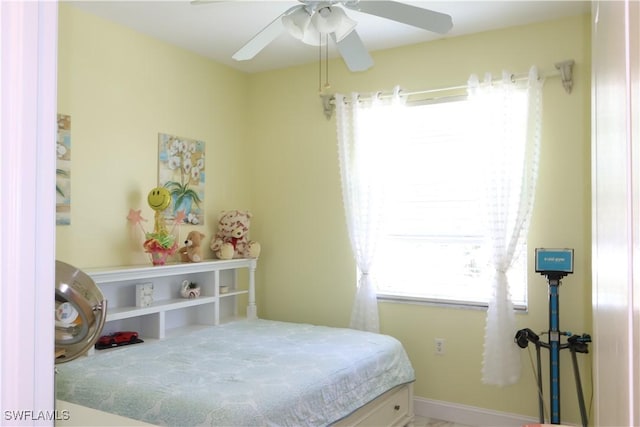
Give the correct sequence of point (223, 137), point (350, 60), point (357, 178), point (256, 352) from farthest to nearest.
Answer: point (223, 137) → point (357, 178) → point (256, 352) → point (350, 60)

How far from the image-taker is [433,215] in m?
3.66

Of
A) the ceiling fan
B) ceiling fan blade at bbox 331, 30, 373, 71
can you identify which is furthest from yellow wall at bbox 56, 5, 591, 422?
the ceiling fan

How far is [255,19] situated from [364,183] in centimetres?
139

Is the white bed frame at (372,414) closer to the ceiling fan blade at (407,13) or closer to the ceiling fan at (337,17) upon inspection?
the ceiling fan at (337,17)

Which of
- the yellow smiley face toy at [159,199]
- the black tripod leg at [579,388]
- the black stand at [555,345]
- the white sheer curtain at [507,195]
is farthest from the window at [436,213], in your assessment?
the yellow smiley face toy at [159,199]

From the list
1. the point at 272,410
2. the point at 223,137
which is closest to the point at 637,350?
the point at 272,410

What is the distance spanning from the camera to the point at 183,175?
3850 millimetres

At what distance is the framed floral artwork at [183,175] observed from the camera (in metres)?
3.70

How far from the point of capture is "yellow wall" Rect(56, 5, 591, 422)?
3.18m

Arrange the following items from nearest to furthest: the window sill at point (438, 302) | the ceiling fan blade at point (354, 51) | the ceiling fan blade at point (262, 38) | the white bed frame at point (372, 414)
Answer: the white bed frame at point (372, 414) → the ceiling fan blade at point (262, 38) → the ceiling fan blade at point (354, 51) → the window sill at point (438, 302)

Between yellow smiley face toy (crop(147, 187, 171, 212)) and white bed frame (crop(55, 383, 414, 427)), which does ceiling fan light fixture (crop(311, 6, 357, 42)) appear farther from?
yellow smiley face toy (crop(147, 187, 171, 212))

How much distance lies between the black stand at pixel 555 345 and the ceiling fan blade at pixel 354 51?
1.61 m

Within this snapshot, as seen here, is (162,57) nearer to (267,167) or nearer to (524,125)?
(267,167)

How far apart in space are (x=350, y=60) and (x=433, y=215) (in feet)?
4.73
